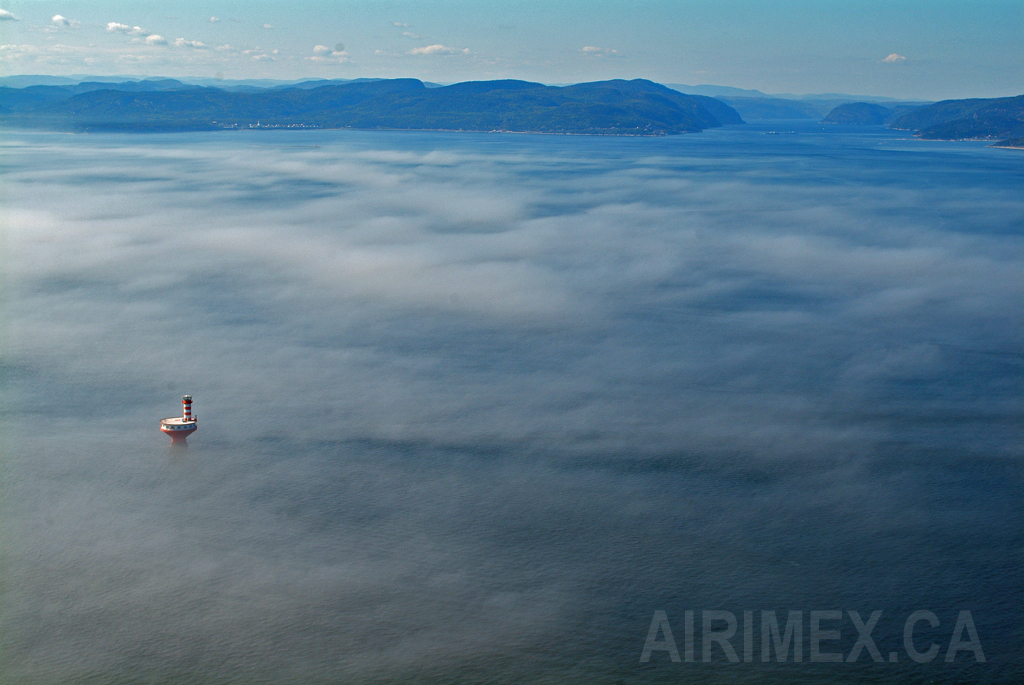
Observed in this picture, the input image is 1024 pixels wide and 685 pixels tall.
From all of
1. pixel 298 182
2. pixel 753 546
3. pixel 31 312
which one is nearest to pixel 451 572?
pixel 753 546

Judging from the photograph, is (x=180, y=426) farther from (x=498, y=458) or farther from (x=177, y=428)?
(x=498, y=458)

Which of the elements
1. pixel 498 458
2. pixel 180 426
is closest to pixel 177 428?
pixel 180 426

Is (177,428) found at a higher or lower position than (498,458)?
higher

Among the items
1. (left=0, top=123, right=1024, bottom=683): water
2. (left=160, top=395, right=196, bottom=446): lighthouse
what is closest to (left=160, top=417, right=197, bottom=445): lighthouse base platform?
(left=160, top=395, right=196, bottom=446): lighthouse

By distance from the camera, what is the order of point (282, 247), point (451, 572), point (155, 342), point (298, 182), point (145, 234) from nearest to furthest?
1. point (451, 572)
2. point (155, 342)
3. point (282, 247)
4. point (145, 234)
5. point (298, 182)

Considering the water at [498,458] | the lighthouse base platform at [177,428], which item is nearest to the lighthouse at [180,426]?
the lighthouse base platform at [177,428]

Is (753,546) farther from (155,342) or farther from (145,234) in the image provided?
(145,234)

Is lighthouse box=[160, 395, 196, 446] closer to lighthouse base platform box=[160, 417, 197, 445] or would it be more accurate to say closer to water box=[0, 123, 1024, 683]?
lighthouse base platform box=[160, 417, 197, 445]
